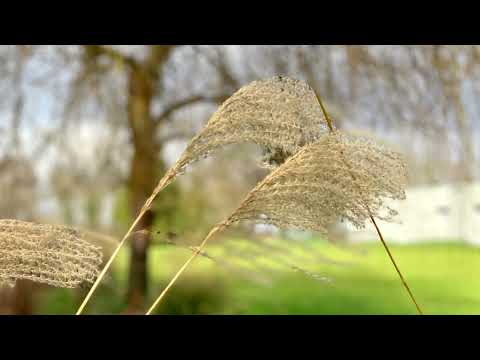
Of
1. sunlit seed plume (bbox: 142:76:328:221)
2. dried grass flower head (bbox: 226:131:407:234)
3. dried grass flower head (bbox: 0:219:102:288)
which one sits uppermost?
sunlit seed plume (bbox: 142:76:328:221)

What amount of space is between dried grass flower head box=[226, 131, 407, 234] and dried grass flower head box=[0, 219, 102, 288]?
0.67ft

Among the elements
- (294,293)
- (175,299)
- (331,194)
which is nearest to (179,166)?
(331,194)

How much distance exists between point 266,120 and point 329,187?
13cm

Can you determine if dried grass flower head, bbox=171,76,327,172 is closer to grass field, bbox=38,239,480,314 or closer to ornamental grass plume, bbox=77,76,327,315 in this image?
ornamental grass plume, bbox=77,76,327,315

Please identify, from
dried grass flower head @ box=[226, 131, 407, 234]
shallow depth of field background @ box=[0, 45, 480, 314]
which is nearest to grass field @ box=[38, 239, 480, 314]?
shallow depth of field background @ box=[0, 45, 480, 314]

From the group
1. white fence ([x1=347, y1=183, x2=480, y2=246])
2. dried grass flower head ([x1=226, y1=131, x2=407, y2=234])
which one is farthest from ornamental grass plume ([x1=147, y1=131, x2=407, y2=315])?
white fence ([x1=347, y1=183, x2=480, y2=246])

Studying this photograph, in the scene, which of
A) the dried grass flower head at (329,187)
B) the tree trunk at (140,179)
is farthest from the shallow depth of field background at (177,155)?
the dried grass flower head at (329,187)

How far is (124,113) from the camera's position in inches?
153

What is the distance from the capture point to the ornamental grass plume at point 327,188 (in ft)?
2.48

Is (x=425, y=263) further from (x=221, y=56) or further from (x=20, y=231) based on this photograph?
(x=20, y=231)

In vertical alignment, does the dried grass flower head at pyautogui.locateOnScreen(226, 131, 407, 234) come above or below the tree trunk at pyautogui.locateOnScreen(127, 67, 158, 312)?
below

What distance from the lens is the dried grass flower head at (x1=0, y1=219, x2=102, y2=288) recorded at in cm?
77

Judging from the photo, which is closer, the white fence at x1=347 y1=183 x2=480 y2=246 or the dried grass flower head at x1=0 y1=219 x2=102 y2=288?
the dried grass flower head at x1=0 y1=219 x2=102 y2=288
